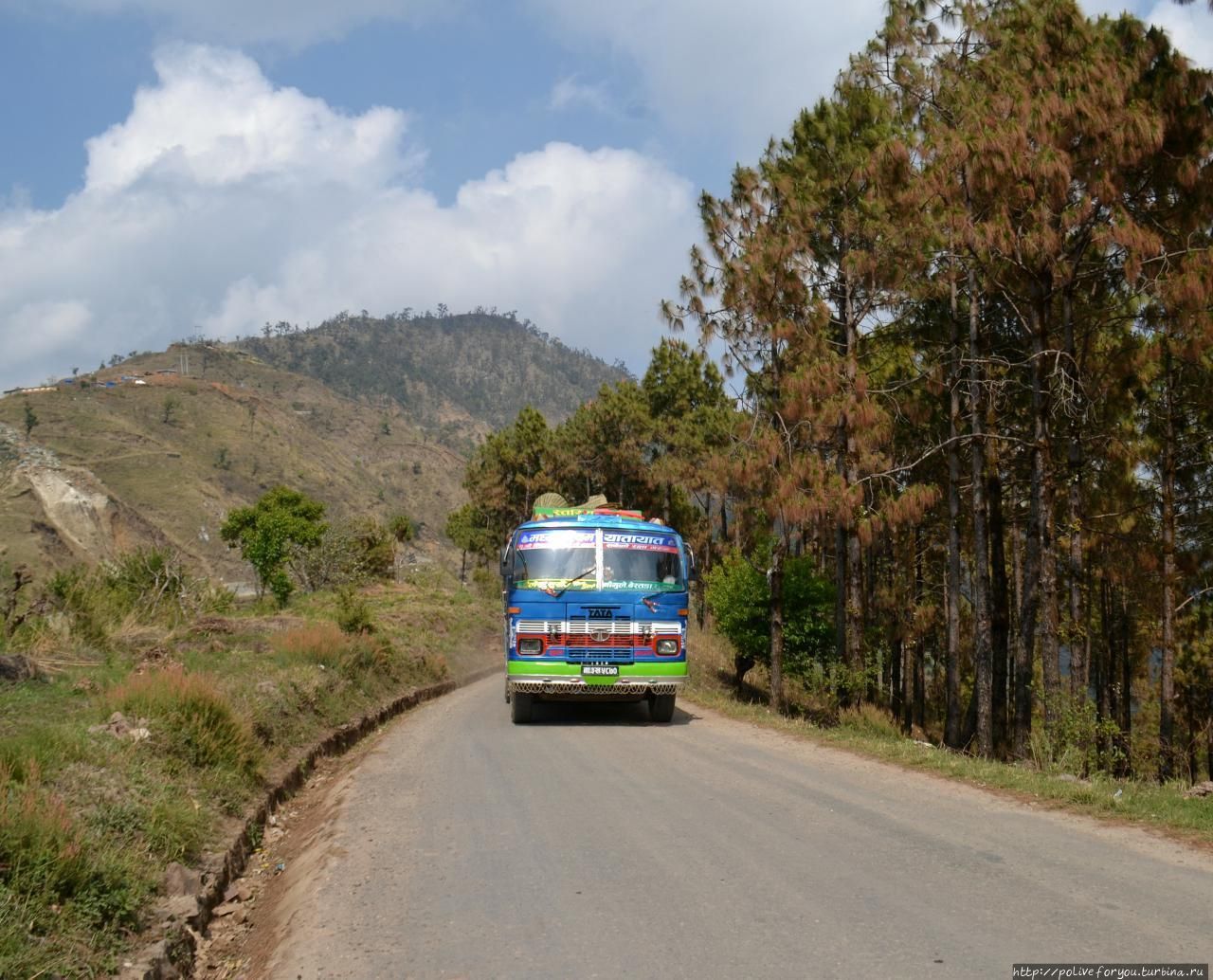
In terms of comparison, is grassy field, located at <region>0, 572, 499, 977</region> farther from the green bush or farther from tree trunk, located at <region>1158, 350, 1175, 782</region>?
tree trunk, located at <region>1158, 350, 1175, 782</region>

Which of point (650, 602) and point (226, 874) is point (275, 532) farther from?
point (226, 874)

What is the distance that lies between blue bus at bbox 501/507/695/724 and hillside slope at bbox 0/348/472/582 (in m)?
38.8

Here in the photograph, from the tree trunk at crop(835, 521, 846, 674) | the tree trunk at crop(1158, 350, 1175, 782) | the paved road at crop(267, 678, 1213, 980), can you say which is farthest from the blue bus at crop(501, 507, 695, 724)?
the tree trunk at crop(1158, 350, 1175, 782)

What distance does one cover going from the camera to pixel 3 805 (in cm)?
552

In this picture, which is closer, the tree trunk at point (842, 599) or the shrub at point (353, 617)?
the shrub at point (353, 617)

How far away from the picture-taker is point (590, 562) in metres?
15.2

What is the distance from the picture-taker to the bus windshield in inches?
592

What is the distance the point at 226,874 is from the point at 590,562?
8506 millimetres

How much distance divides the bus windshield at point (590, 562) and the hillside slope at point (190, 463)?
38851 millimetres

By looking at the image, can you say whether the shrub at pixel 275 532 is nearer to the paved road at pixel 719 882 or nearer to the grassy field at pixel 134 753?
the grassy field at pixel 134 753

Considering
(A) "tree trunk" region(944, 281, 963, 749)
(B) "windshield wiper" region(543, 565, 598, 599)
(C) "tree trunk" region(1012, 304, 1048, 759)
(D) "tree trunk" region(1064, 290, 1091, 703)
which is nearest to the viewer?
(B) "windshield wiper" region(543, 565, 598, 599)

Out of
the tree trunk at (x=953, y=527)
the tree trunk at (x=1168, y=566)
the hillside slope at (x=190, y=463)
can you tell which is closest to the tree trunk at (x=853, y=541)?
the tree trunk at (x=953, y=527)

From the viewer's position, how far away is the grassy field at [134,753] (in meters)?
5.15

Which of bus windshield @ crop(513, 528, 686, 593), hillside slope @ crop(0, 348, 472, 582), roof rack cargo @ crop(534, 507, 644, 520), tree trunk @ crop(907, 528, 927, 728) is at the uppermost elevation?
hillside slope @ crop(0, 348, 472, 582)
